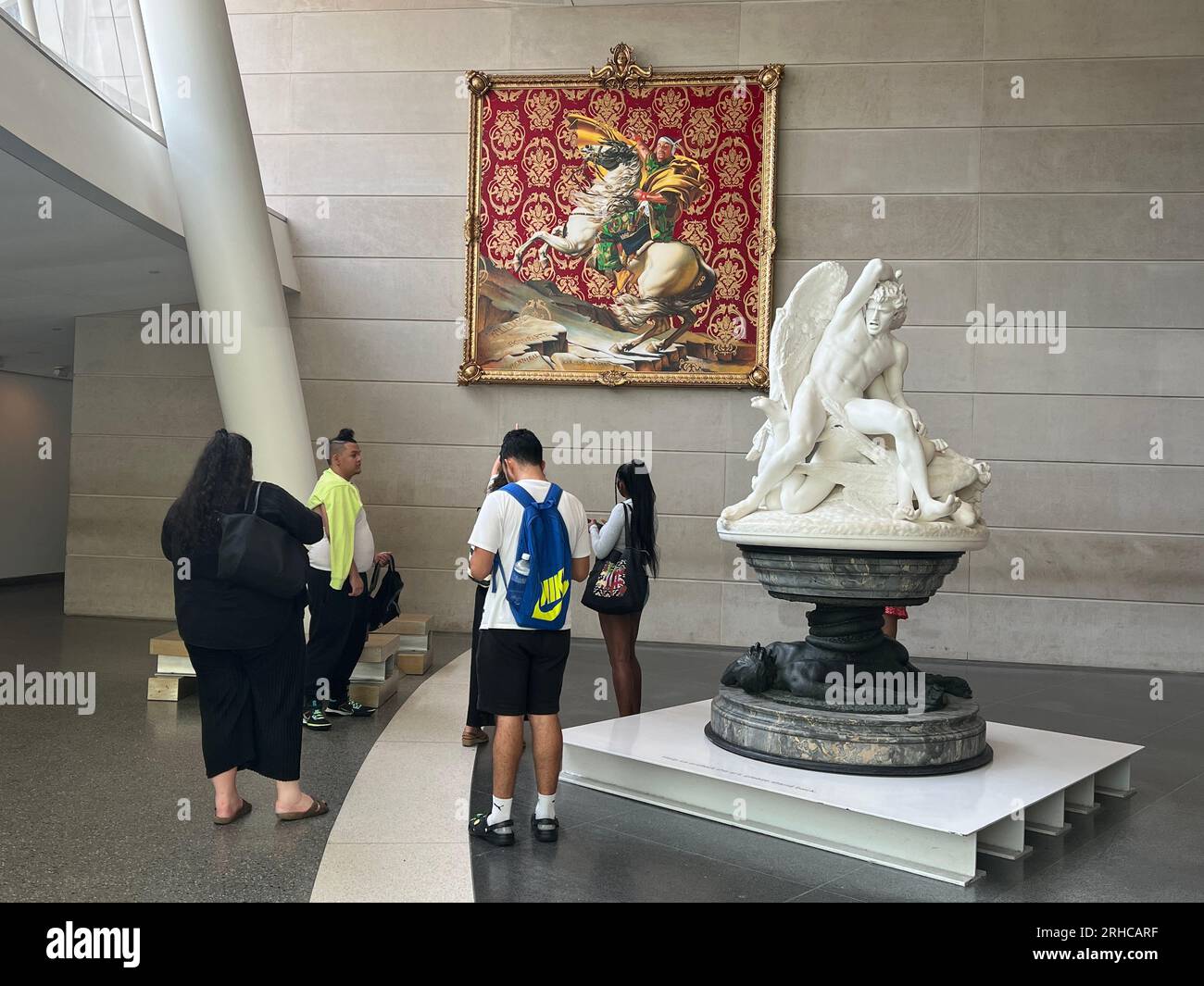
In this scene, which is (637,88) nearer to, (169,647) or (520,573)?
(169,647)

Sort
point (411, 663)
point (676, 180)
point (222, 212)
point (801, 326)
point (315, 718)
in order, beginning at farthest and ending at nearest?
point (676, 180)
point (411, 663)
point (222, 212)
point (315, 718)
point (801, 326)

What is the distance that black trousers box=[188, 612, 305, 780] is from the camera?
4.22 meters

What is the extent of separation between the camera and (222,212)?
7.39 m

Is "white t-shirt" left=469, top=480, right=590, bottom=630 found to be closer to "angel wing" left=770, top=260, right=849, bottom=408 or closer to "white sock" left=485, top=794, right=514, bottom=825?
"white sock" left=485, top=794, right=514, bottom=825

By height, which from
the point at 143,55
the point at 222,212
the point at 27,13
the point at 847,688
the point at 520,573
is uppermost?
the point at 143,55

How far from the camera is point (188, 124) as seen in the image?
738 centimetres

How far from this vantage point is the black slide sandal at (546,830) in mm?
4164

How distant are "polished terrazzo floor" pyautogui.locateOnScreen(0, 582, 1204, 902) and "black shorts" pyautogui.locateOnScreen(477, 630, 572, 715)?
562 mm

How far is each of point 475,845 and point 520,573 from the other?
43.3 inches

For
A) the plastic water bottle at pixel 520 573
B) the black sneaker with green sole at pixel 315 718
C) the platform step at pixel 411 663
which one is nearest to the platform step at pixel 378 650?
the black sneaker with green sole at pixel 315 718

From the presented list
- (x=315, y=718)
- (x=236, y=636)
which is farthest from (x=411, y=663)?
(x=236, y=636)
